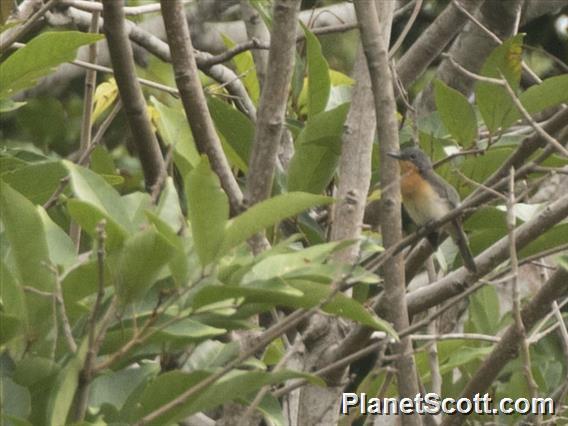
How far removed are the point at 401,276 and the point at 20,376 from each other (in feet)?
2.72

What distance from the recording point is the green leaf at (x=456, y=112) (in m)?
3.16

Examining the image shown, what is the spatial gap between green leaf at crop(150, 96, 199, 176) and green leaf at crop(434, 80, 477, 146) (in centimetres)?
79

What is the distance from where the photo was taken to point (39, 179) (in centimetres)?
265

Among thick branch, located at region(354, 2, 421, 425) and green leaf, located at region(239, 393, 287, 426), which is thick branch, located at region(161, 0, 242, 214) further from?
green leaf, located at region(239, 393, 287, 426)

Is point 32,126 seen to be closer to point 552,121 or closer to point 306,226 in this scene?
point 306,226

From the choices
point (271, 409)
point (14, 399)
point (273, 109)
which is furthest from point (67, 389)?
point (273, 109)

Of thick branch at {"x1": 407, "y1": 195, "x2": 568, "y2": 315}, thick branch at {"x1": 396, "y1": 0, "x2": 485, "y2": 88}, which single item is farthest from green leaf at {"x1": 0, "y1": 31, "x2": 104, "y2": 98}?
thick branch at {"x1": 396, "y1": 0, "x2": 485, "y2": 88}

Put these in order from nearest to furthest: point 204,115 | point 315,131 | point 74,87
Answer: point 204,115 → point 315,131 → point 74,87

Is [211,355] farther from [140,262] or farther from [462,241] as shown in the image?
[462,241]

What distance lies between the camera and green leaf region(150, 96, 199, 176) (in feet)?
8.30

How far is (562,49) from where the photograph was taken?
5.72m

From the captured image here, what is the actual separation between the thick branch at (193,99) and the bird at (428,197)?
47cm

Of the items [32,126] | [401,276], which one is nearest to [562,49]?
[32,126]

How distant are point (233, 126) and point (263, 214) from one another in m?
1.05
